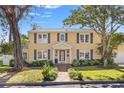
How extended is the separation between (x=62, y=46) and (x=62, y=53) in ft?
2.31

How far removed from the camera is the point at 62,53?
1964 cm

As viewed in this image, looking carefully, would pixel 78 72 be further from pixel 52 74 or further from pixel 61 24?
pixel 61 24

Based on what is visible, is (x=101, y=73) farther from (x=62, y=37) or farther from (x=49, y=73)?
(x=62, y=37)

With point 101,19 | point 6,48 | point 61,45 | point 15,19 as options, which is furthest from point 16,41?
point 101,19

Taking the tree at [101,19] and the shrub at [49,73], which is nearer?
the shrub at [49,73]

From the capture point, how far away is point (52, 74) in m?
15.8

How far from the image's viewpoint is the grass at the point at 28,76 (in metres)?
15.6

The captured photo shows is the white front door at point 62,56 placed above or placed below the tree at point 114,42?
below

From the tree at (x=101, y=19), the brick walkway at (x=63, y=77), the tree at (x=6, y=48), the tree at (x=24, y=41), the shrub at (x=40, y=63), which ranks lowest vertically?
the brick walkway at (x=63, y=77)

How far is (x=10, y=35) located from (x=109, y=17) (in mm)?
5353

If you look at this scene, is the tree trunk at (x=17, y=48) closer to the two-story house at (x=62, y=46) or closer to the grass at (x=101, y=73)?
the two-story house at (x=62, y=46)

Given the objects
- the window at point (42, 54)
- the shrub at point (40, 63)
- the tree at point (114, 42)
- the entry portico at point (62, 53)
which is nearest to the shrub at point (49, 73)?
the shrub at point (40, 63)

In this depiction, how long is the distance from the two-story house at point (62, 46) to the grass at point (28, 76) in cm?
118

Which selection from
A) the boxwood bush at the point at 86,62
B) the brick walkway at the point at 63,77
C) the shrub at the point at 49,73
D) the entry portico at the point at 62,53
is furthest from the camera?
the entry portico at the point at 62,53
